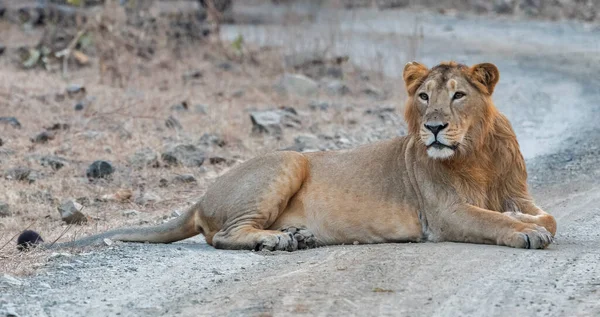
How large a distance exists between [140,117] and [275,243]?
15.0ft

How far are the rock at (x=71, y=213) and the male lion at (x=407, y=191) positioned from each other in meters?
1.10

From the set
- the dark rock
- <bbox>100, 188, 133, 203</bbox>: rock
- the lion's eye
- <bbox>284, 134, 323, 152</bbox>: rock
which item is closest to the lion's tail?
<bbox>100, 188, 133, 203</bbox>: rock

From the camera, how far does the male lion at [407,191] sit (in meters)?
6.23

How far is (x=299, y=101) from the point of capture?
1270 centimetres

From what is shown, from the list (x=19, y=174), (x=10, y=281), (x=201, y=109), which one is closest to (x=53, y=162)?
(x=19, y=174)

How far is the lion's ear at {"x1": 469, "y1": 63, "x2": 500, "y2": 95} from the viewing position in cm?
639

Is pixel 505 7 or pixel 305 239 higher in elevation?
pixel 305 239

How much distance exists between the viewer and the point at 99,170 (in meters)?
9.08

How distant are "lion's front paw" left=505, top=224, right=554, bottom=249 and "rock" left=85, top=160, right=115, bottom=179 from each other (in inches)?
166

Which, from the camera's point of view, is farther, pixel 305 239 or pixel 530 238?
pixel 305 239

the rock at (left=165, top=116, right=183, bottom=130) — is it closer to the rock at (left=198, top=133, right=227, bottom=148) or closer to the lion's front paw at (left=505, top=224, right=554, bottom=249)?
the rock at (left=198, top=133, right=227, bottom=148)

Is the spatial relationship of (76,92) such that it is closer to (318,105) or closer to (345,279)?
(318,105)

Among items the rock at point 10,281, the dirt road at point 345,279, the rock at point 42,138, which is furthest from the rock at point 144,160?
the rock at point 10,281

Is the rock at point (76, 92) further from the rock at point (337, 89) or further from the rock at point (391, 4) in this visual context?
the rock at point (391, 4)
